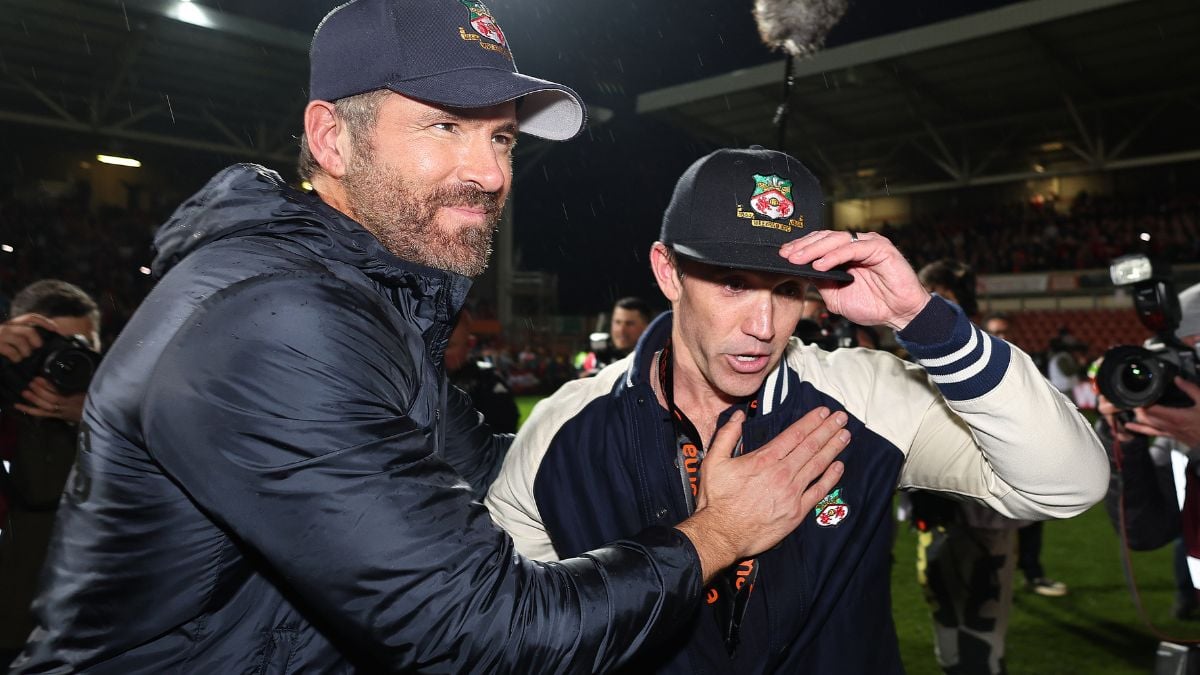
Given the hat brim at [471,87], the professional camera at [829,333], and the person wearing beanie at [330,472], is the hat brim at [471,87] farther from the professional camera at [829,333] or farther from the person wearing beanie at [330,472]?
the professional camera at [829,333]

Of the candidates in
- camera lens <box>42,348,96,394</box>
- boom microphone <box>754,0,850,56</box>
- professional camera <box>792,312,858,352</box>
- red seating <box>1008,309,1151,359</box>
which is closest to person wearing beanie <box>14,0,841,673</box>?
camera lens <box>42,348,96,394</box>

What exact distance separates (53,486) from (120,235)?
2109 cm

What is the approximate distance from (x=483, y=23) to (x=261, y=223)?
60 centimetres

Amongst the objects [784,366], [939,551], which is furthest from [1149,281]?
[939,551]

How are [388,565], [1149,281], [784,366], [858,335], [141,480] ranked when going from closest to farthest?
[388,565] < [141,480] < [784,366] < [1149,281] < [858,335]

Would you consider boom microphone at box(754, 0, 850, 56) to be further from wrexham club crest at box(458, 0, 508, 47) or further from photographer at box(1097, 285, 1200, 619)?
wrexham club crest at box(458, 0, 508, 47)

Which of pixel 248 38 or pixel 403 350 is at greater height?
pixel 248 38

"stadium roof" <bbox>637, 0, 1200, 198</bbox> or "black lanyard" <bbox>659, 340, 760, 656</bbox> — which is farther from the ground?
"stadium roof" <bbox>637, 0, 1200, 198</bbox>

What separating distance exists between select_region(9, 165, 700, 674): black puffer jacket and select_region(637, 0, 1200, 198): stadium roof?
16927 millimetres

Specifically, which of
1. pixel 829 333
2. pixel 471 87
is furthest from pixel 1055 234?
pixel 471 87

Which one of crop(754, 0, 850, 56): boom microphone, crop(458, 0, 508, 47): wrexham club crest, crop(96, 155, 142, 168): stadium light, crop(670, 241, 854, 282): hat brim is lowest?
crop(670, 241, 854, 282): hat brim

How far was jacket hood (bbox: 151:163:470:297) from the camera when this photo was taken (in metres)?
1.34

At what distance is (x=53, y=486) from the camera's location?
9.89 feet

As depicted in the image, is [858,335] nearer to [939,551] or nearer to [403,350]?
[939,551]
